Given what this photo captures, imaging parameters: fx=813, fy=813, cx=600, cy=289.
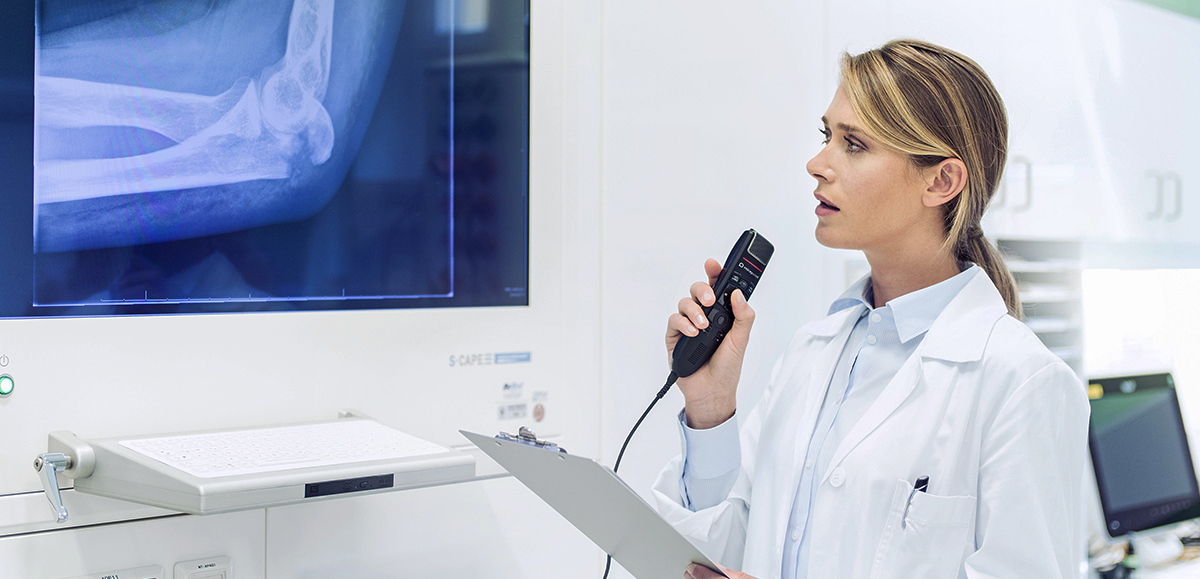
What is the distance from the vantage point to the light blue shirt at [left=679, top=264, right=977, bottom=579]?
1082 mm

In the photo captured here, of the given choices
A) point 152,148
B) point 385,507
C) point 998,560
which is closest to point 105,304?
point 152,148

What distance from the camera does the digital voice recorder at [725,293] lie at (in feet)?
3.59

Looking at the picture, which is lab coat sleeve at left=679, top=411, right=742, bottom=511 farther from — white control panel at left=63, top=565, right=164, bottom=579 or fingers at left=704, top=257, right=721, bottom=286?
white control panel at left=63, top=565, right=164, bottom=579

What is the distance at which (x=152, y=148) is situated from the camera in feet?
2.94

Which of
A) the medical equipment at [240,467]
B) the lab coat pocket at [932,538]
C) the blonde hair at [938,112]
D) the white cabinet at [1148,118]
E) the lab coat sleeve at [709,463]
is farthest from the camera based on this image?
the white cabinet at [1148,118]

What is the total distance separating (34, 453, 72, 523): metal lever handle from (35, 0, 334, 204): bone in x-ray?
262 mm

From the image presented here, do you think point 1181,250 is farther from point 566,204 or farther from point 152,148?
point 152,148

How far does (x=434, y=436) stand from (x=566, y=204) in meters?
0.39

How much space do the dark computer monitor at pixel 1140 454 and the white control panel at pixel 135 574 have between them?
2072 millimetres

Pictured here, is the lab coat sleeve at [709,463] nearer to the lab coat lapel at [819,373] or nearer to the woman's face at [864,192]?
the lab coat lapel at [819,373]

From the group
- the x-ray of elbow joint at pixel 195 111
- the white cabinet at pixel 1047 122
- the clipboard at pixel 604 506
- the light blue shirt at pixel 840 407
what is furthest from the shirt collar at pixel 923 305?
the white cabinet at pixel 1047 122

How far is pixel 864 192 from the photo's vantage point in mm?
1067

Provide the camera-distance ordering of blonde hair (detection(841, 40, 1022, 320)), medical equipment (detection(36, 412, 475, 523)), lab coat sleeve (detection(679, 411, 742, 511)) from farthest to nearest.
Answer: lab coat sleeve (detection(679, 411, 742, 511)), blonde hair (detection(841, 40, 1022, 320)), medical equipment (detection(36, 412, 475, 523))

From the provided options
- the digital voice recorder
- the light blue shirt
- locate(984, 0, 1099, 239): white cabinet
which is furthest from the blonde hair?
locate(984, 0, 1099, 239): white cabinet
